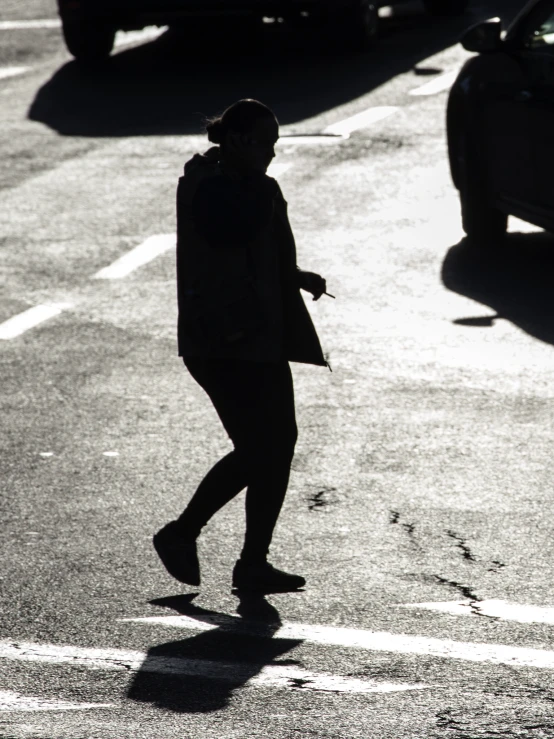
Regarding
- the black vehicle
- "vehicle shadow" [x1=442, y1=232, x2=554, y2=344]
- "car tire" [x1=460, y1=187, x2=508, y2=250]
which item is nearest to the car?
"car tire" [x1=460, y1=187, x2=508, y2=250]

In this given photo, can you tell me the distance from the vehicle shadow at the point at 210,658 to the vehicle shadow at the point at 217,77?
377 inches

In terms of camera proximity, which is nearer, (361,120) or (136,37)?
(361,120)

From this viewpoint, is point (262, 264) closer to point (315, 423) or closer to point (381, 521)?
point (381, 521)

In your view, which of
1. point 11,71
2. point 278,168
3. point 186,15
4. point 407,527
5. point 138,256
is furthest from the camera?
point 11,71

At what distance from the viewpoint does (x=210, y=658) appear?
5.02 meters

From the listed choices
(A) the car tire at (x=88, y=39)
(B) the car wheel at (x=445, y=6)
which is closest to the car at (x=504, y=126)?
(A) the car tire at (x=88, y=39)

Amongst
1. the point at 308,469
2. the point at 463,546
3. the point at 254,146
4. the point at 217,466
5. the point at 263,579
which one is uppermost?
the point at 254,146

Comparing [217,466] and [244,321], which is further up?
[244,321]

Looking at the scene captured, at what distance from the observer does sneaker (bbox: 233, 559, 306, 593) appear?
563cm

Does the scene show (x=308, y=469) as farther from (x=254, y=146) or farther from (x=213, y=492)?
(x=254, y=146)

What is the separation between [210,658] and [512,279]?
18.8 ft

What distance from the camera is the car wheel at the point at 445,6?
20.4m

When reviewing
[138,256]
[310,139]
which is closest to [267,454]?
A: [138,256]

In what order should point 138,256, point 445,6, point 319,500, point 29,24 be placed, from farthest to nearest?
point 29,24 < point 445,6 < point 138,256 < point 319,500
